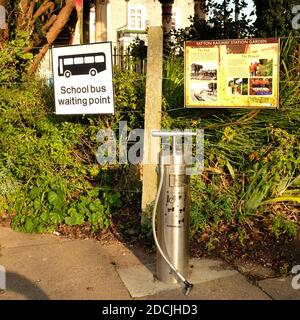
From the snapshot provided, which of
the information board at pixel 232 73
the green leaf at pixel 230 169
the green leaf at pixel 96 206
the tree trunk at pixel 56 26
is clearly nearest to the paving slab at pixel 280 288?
the green leaf at pixel 230 169

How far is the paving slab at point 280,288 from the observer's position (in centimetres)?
394

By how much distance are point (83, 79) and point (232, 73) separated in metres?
1.68

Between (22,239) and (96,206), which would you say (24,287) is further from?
(96,206)

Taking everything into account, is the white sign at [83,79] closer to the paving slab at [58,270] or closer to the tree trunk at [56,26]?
the paving slab at [58,270]

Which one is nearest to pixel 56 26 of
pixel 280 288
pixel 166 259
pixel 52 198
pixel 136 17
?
pixel 52 198

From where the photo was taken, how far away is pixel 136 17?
35469 millimetres

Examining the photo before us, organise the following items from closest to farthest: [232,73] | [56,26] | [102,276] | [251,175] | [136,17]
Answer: [102,276]
[232,73]
[251,175]
[56,26]
[136,17]

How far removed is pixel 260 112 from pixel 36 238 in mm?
A: 2800

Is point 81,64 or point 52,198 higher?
point 81,64

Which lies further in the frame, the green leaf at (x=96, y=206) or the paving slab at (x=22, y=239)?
the green leaf at (x=96, y=206)

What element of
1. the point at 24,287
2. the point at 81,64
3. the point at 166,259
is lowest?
the point at 24,287

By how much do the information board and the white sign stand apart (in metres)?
0.91

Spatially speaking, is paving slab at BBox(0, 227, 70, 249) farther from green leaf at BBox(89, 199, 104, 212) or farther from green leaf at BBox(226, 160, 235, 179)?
green leaf at BBox(226, 160, 235, 179)

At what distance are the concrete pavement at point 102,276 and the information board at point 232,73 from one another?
64.0 inches
